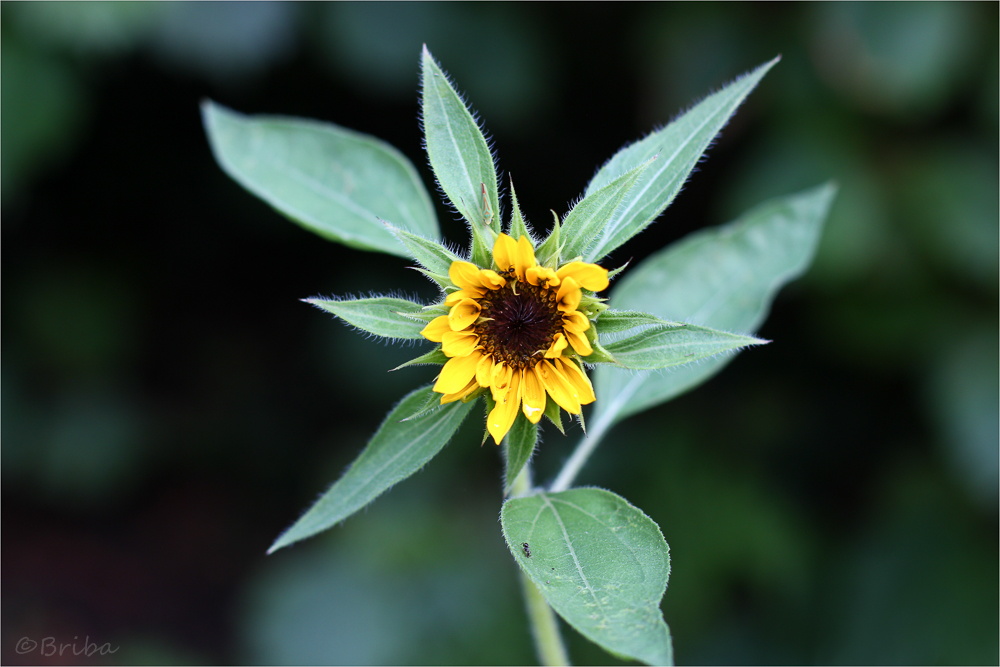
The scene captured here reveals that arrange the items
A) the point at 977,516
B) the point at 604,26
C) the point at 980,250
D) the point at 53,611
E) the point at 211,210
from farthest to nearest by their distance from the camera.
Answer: the point at 53,611 < the point at 211,210 < the point at 604,26 < the point at 977,516 < the point at 980,250

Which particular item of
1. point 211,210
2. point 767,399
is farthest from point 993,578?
point 211,210

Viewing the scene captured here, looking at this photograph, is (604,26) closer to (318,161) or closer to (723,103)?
(318,161)

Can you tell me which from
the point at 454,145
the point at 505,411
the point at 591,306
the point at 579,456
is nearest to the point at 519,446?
the point at 505,411

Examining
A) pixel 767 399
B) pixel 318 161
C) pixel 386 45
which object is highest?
pixel 386 45

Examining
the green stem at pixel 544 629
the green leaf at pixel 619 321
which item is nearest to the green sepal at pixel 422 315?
the green leaf at pixel 619 321

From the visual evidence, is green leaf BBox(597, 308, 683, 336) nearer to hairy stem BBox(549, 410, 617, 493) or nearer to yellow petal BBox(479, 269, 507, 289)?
yellow petal BBox(479, 269, 507, 289)

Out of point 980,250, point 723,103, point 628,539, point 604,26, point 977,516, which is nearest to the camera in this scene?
point 628,539

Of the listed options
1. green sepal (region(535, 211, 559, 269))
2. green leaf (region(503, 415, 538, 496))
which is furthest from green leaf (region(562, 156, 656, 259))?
green leaf (region(503, 415, 538, 496))
